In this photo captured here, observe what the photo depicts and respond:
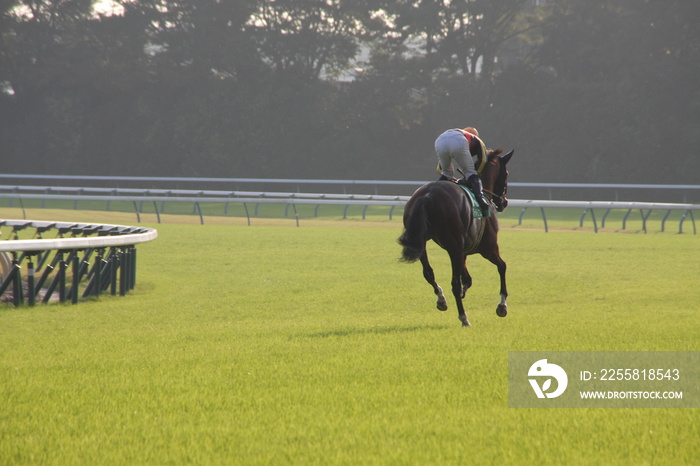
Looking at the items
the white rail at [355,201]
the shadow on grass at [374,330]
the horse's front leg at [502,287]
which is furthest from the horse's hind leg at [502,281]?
the white rail at [355,201]

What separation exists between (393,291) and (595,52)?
1369 inches

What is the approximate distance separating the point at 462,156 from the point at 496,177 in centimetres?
78

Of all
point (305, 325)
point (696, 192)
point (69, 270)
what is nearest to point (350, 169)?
point (696, 192)

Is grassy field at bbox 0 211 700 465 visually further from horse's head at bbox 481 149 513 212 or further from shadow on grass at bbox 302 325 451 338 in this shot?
horse's head at bbox 481 149 513 212

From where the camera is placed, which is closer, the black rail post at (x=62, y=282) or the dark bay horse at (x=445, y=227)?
the dark bay horse at (x=445, y=227)

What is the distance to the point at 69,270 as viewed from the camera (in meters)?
15.4

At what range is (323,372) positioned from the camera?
19.5ft

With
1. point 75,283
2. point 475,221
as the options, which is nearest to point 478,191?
point 475,221

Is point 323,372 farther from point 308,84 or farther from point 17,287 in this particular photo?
point 308,84

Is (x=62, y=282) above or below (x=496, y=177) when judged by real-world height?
below

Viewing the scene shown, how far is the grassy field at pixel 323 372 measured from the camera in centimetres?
426

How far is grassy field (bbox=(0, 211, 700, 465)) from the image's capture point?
14.0ft

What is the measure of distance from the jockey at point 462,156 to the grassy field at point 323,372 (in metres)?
1.29

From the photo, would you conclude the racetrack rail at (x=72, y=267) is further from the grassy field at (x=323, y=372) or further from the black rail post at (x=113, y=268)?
the grassy field at (x=323, y=372)
